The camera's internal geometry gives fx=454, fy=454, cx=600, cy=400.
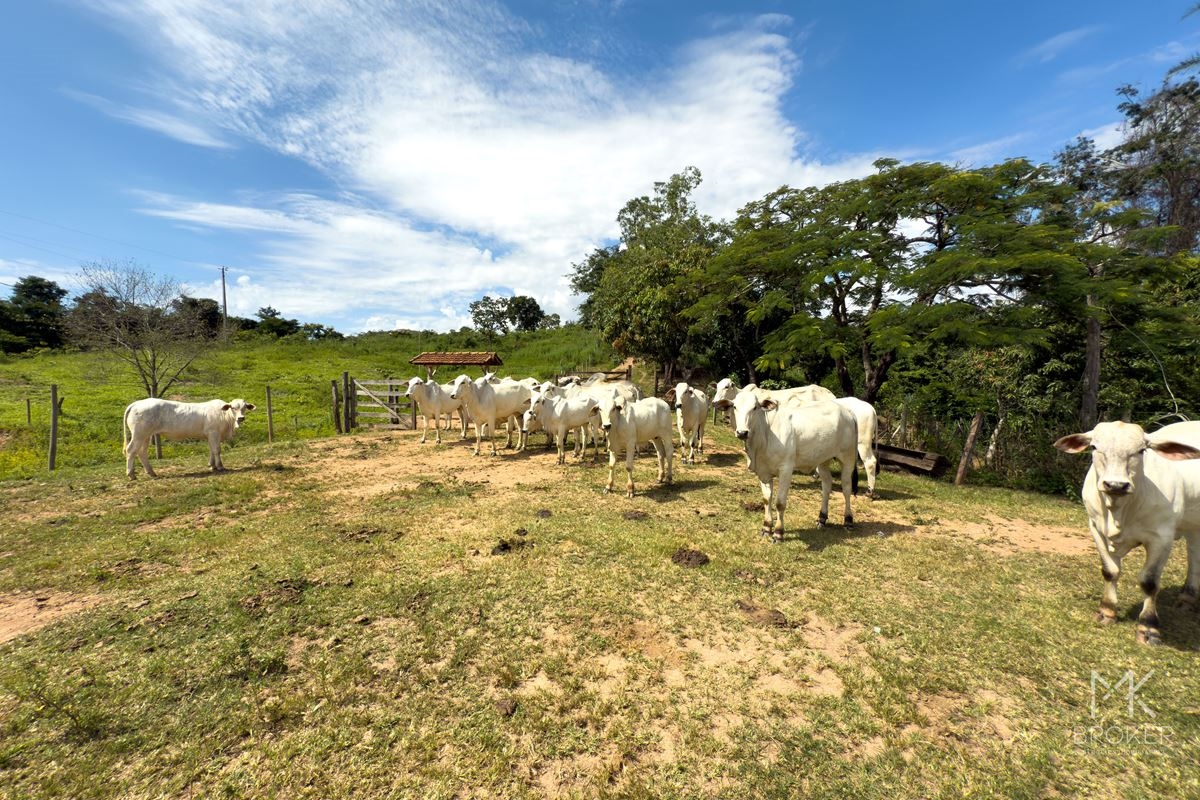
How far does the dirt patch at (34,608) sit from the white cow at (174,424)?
234 inches

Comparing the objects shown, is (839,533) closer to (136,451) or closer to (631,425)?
(631,425)

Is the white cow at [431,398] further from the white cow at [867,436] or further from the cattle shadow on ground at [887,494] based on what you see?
the cattle shadow on ground at [887,494]

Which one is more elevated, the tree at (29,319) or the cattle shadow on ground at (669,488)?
the tree at (29,319)

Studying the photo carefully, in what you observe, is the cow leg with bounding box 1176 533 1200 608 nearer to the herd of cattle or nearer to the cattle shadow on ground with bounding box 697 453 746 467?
the herd of cattle

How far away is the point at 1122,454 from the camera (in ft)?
13.4

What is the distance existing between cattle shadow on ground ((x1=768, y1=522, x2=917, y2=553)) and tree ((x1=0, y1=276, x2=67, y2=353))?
61.2 m

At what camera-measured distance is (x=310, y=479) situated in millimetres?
10125

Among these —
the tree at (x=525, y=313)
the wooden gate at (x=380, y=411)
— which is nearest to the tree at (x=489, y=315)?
the tree at (x=525, y=313)

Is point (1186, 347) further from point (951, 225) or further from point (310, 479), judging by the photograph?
point (310, 479)

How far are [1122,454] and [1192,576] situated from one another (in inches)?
89.3

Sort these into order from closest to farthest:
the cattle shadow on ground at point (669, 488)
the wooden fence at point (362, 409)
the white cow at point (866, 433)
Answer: the cattle shadow on ground at point (669, 488)
the white cow at point (866, 433)
the wooden fence at point (362, 409)

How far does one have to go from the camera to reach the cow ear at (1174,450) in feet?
13.5

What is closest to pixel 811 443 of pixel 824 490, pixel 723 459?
pixel 824 490

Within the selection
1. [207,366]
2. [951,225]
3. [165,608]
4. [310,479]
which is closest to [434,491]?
[310,479]
